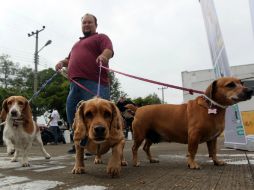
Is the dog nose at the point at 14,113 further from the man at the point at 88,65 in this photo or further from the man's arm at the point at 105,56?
the man's arm at the point at 105,56

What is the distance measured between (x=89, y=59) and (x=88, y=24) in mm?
602

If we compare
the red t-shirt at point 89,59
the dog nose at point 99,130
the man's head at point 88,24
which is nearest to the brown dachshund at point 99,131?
the dog nose at point 99,130

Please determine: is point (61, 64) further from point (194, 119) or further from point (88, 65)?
point (194, 119)

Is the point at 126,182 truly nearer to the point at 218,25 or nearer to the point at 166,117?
the point at 166,117

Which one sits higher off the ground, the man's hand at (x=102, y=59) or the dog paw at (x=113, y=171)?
the man's hand at (x=102, y=59)

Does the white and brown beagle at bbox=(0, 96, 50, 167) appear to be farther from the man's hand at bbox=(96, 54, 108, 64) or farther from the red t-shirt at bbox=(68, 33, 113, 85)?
the man's hand at bbox=(96, 54, 108, 64)

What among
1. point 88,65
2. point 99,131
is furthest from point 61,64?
point 99,131

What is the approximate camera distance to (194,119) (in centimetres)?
471

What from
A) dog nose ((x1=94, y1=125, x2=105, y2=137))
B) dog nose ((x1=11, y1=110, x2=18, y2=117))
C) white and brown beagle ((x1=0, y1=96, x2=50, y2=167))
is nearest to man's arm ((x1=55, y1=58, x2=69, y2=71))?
white and brown beagle ((x1=0, y1=96, x2=50, y2=167))

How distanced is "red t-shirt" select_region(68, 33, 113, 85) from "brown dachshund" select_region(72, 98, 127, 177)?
69.1 inches

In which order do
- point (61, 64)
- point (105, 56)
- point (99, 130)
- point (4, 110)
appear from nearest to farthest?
point (99, 130) → point (105, 56) → point (4, 110) → point (61, 64)

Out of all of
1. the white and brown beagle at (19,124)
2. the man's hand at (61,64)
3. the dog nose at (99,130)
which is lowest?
the dog nose at (99,130)

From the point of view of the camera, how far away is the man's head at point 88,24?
6.03 metres

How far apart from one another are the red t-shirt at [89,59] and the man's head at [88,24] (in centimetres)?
15
